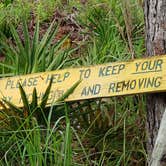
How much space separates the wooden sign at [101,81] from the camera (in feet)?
11.0

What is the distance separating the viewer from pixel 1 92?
3.80 meters

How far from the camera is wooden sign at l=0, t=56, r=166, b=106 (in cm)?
337

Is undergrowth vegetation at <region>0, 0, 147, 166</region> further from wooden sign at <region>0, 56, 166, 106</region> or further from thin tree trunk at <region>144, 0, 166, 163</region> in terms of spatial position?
thin tree trunk at <region>144, 0, 166, 163</region>

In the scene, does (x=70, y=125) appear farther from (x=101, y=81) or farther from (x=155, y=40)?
(x=155, y=40)

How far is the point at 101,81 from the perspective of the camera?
3494 mm

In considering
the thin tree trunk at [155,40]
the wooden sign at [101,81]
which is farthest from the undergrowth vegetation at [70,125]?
the thin tree trunk at [155,40]

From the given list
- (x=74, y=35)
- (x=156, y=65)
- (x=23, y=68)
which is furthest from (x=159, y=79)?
(x=74, y=35)

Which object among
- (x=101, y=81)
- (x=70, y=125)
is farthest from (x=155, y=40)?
(x=70, y=125)

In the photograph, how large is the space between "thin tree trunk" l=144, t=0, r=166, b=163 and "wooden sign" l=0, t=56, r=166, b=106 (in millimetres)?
107

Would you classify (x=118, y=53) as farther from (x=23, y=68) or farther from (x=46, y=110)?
(x=46, y=110)

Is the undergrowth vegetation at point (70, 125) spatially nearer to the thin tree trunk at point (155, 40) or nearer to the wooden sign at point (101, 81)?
the wooden sign at point (101, 81)

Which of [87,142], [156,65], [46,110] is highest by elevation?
[156,65]

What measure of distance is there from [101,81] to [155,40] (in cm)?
39

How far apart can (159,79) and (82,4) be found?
13.6 ft
